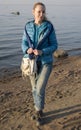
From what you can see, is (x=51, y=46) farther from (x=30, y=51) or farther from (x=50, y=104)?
(x=50, y=104)

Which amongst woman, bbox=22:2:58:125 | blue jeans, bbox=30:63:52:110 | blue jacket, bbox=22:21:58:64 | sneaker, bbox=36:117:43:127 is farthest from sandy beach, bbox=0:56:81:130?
blue jacket, bbox=22:21:58:64

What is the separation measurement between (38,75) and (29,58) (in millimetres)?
410

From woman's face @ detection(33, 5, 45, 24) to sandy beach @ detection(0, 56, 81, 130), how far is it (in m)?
2.14

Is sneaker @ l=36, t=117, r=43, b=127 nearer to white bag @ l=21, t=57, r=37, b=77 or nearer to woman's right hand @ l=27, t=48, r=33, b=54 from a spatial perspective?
white bag @ l=21, t=57, r=37, b=77

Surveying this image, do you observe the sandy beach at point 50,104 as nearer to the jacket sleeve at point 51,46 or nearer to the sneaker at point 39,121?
the sneaker at point 39,121

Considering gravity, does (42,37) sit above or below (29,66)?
above

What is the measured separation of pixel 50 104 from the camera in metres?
7.76

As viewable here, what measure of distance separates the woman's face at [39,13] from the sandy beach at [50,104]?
214 centimetres

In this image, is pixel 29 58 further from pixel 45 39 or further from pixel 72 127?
pixel 72 127

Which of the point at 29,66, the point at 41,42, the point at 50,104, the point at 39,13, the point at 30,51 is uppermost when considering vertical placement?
the point at 39,13

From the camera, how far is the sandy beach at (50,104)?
677 centimetres

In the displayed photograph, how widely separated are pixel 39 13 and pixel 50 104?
249cm

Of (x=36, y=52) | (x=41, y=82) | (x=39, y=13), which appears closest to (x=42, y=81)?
(x=41, y=82)

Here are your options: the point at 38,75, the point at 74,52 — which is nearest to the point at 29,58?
the point at 38,75
